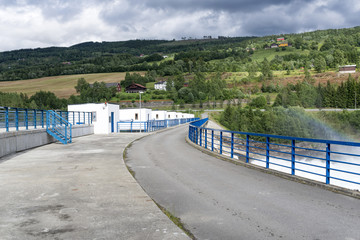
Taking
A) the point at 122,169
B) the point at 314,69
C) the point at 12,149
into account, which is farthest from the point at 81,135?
the point at 314,69

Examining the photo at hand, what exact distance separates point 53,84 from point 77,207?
15015 centimetres

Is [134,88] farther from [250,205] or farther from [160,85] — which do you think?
[250,205]

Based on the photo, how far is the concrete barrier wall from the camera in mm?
15367

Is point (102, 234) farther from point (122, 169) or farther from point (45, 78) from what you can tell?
point (45, 78)

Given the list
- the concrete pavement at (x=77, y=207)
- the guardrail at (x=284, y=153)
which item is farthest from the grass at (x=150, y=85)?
the concrete pavement at (x=77, y=207)

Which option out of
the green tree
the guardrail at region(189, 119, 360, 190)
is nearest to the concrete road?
the guardrail at region(189, 119, 360, 190)

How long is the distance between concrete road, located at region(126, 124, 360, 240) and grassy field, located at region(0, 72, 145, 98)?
439 feet

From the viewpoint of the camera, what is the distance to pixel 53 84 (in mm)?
145875

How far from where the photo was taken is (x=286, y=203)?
723cm

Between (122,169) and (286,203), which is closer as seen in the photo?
(286,203)

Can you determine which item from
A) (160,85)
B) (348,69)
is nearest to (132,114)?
(160,85)

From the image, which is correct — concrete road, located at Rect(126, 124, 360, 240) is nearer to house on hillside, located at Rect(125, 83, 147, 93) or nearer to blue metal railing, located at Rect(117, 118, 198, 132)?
blue metal railing, located at Rect(117, 118, 198, 132)

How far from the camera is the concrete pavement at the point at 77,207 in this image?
5.23 metres

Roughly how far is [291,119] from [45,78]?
11316cm
